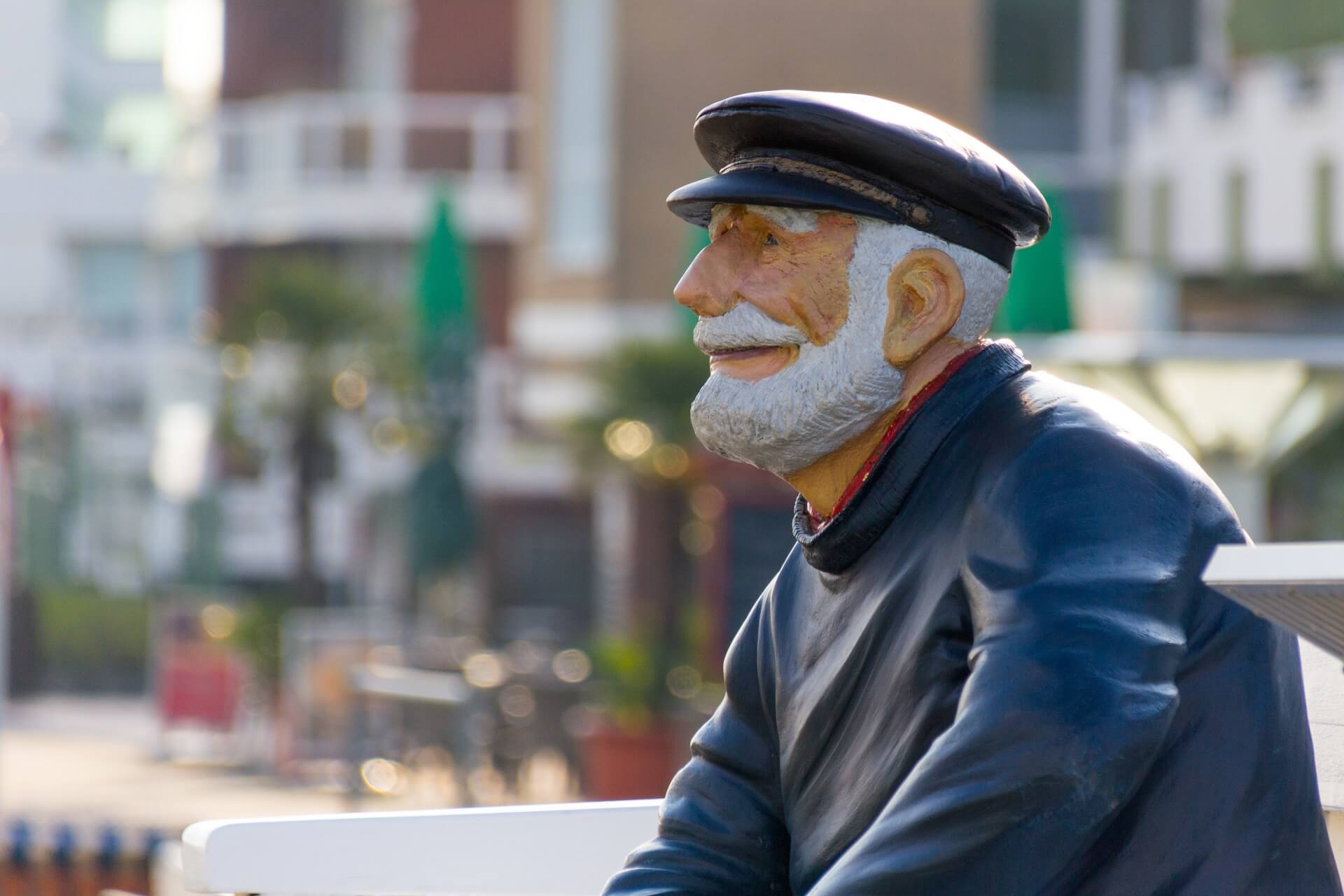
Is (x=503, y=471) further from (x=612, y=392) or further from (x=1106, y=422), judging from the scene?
(x=1106, y=422)

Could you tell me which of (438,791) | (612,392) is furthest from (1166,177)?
(438,791)

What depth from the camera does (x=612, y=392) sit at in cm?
1722

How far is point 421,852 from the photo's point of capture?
2869 mm

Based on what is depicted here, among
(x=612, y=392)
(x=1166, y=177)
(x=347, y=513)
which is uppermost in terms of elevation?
(x=1166, y=177)

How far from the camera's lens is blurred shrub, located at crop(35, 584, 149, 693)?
24.4 m

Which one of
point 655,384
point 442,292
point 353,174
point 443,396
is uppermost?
point 353,174

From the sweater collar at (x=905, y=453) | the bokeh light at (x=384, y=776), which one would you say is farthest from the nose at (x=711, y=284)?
the bokeh light at (x=384, y=776)

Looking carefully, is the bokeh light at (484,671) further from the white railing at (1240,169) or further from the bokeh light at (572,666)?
the white railing at (1240,169)

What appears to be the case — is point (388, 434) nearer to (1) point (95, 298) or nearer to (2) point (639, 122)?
(2) point (639, 122)

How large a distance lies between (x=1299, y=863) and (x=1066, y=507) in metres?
0.40

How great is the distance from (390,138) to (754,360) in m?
26.9

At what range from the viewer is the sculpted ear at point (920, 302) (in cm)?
236

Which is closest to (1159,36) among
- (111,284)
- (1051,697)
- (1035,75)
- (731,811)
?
(1035,75)

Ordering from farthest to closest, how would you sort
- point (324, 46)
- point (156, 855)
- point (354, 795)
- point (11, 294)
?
point (11, 294), point (324, 46), point (354, 795), point (156, 855)
